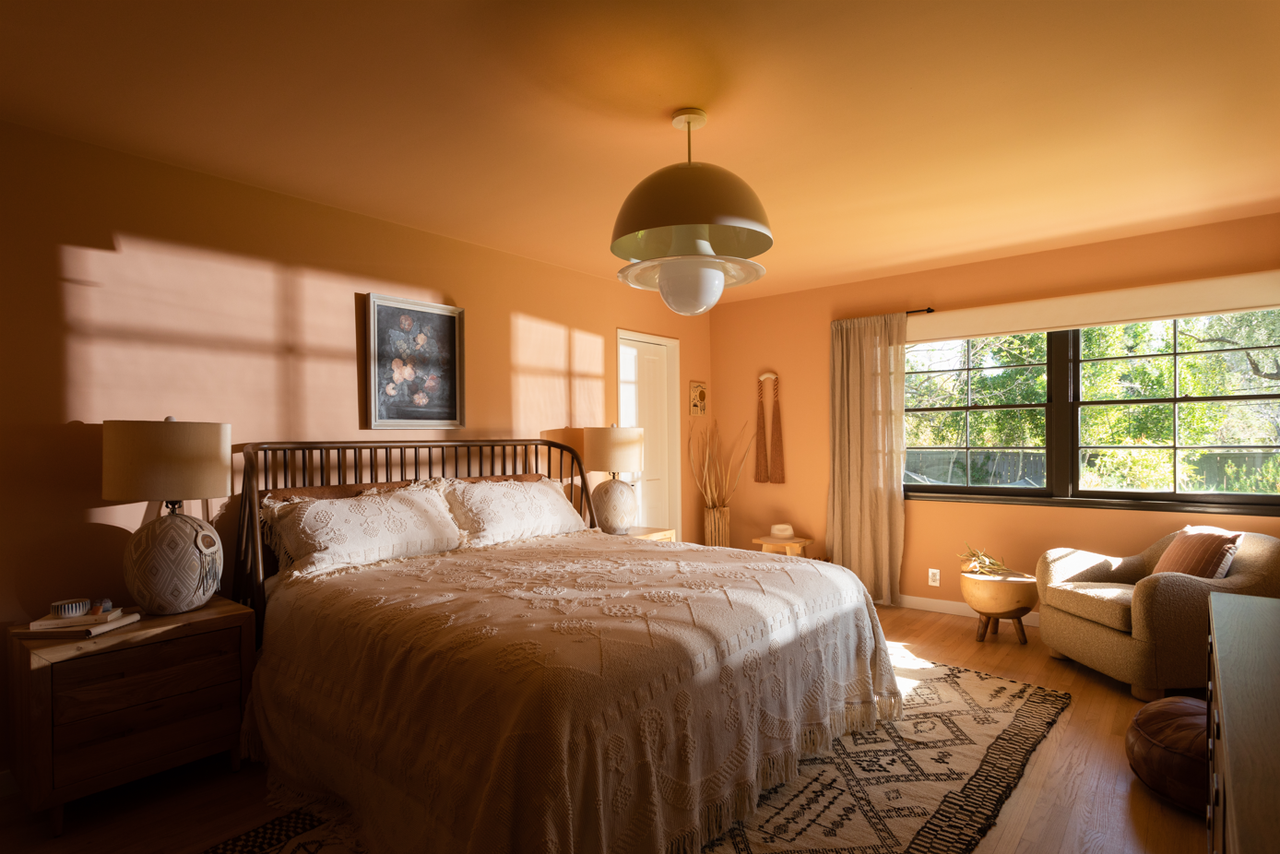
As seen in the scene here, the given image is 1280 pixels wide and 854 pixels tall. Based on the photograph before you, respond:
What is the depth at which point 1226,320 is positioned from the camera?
13.1 feet

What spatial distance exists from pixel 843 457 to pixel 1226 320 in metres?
2.43

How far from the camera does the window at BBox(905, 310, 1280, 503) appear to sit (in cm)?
395

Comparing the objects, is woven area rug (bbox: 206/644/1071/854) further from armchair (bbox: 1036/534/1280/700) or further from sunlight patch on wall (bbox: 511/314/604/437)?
sunlight patch on wall (bbox: 511/314/604/437)

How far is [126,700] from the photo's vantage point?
2309 mm

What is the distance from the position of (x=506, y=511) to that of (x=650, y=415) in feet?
7.59

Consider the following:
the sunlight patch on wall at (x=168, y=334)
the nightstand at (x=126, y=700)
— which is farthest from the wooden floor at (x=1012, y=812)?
the sunlight patch on wall at (x=168, y=334)

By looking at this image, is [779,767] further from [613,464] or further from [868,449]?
[868,449]

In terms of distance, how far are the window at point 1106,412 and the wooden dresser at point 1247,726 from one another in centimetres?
280

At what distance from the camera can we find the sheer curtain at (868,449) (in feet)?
16.5

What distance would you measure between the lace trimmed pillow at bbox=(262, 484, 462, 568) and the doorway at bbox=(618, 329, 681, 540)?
2.31 metres

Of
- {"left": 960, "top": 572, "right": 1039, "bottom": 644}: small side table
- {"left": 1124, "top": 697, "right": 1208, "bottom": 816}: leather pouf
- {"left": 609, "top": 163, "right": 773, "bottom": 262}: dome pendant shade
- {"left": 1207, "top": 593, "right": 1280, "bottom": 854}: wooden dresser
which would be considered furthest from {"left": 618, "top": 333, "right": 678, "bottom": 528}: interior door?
{"left": 1207, "top": 593, "right": 1280, "bottom": 854}: wooden dresser

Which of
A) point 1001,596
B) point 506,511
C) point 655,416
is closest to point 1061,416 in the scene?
point 1001,596

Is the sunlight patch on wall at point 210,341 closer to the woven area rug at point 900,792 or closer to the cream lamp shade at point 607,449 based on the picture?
the cream lamp shade at point 607,449

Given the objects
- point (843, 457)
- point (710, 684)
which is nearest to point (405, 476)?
point (710, 684)
